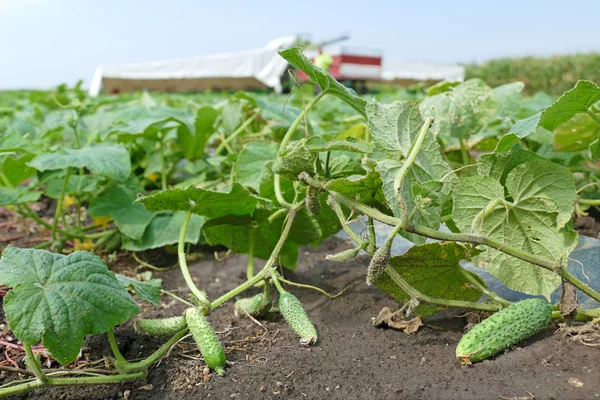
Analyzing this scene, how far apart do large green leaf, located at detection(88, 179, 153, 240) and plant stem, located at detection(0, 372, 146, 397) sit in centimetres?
126

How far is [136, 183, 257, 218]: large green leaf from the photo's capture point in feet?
6.63

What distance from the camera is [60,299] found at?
1525mm

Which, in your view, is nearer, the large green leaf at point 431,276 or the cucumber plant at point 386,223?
the cucumber plant at point 386,223

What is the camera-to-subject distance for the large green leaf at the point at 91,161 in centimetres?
252

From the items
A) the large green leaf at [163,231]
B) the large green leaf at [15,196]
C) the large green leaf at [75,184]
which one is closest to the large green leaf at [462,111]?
the large green leaf at [163,231]

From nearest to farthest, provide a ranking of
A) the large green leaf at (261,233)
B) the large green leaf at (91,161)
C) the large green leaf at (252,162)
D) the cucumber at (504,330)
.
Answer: the cucumber at (504,330) → the large green leaf at (261,233) → the large green leaf at (91,161) → the large green leaf at (252,162)

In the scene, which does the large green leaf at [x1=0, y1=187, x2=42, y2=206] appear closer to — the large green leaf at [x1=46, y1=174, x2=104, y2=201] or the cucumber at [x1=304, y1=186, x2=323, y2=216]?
the large green leaf at [x1=46, y1=174, x2=104, y2=201]

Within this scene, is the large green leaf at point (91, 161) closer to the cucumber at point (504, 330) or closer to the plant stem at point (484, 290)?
the plant stem at point (484, 290)

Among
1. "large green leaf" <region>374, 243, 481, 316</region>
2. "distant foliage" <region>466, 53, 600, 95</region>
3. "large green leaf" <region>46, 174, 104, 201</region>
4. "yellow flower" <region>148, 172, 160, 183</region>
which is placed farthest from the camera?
"distant foliage" <region>466, 53, 600, 95</region>

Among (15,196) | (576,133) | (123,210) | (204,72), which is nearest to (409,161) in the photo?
(576,133)

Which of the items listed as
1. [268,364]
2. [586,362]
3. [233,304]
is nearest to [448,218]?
[586,362]

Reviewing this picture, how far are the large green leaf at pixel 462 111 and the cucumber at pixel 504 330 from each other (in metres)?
1.12

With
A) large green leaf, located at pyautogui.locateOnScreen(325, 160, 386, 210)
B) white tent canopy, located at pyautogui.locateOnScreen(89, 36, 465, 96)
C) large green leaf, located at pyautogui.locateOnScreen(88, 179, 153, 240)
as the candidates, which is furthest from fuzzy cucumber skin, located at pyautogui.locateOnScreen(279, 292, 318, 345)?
white tent canopy, located at pyautogui.locateOnScreen(89, 36, 465, 96)

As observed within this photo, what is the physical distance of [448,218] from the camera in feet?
6.39
